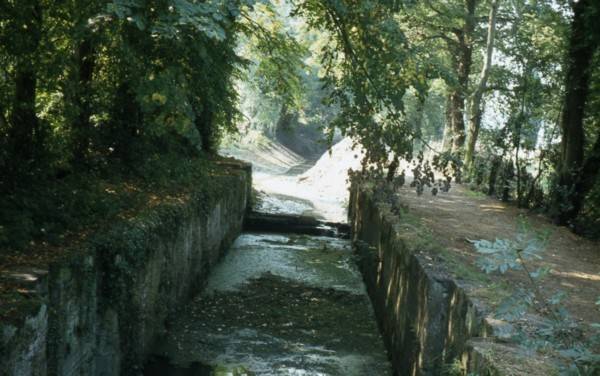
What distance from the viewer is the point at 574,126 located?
1207 cm

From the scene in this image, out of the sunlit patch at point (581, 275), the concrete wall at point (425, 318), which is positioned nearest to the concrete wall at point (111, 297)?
the concrete wall at point (425, 318)

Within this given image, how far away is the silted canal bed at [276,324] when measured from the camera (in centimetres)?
859

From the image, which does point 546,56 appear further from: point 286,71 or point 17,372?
point 17,372

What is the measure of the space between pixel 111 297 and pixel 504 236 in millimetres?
6581

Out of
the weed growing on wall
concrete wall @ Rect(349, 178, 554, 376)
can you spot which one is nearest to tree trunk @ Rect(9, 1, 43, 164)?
concrete wall @ Rect(349, 178, 554, 376)

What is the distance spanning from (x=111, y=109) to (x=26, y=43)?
12.5ft

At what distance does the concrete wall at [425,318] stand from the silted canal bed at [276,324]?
0.50 metres

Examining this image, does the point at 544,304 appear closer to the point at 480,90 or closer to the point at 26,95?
the point at 26,95

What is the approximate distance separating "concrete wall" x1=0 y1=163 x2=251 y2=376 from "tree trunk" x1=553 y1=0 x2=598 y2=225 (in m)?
6.81

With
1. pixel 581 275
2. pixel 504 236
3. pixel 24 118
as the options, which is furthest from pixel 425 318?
pixel 24 118

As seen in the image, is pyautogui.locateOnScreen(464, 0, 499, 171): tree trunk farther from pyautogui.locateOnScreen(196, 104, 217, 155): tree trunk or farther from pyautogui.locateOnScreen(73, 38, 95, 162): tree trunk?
pyautogui.locateOnScreen(73, 38, 95, 162): tree trunk

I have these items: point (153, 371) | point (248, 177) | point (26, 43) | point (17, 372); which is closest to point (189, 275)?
point (153, 371)

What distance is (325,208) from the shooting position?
72.0 ft

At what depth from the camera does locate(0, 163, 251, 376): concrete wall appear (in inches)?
205
